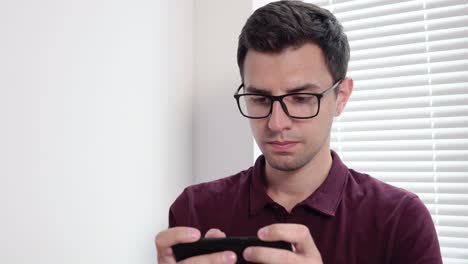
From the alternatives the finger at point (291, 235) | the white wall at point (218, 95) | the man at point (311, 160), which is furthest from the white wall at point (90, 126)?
the finger at point (291, 235)

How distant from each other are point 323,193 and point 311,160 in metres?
0.09

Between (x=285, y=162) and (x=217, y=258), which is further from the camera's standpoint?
(x=285, y=162)

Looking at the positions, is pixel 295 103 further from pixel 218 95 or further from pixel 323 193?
pixel 218 95

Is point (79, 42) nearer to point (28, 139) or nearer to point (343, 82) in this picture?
point (28, 139)

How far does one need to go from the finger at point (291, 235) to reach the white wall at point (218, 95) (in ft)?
2.38

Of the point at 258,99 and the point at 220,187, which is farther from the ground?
the point at 258,99

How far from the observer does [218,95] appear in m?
1.51

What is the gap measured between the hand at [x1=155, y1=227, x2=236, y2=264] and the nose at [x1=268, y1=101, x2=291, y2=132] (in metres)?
0.28

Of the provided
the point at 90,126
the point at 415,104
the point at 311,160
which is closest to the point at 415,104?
the point at 415,104

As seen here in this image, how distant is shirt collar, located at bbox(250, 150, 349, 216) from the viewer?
3.16 ft

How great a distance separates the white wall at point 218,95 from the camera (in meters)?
1.45

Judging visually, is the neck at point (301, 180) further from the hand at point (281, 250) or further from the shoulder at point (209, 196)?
the hand at point (281, 250)

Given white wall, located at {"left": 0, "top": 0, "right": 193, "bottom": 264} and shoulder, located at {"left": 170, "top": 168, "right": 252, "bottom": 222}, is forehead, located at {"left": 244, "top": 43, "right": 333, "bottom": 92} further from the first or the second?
white wall, located at {"left": 0, "top": 0, "right": 193, "bottom": 264}

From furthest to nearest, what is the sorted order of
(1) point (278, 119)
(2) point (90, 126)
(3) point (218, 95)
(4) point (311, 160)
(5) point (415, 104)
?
(3) point (218, 95) → (5) point (415, 104) → (2) point (90, 126) → (4) point (311, 160) → (1) point (278, 119)
